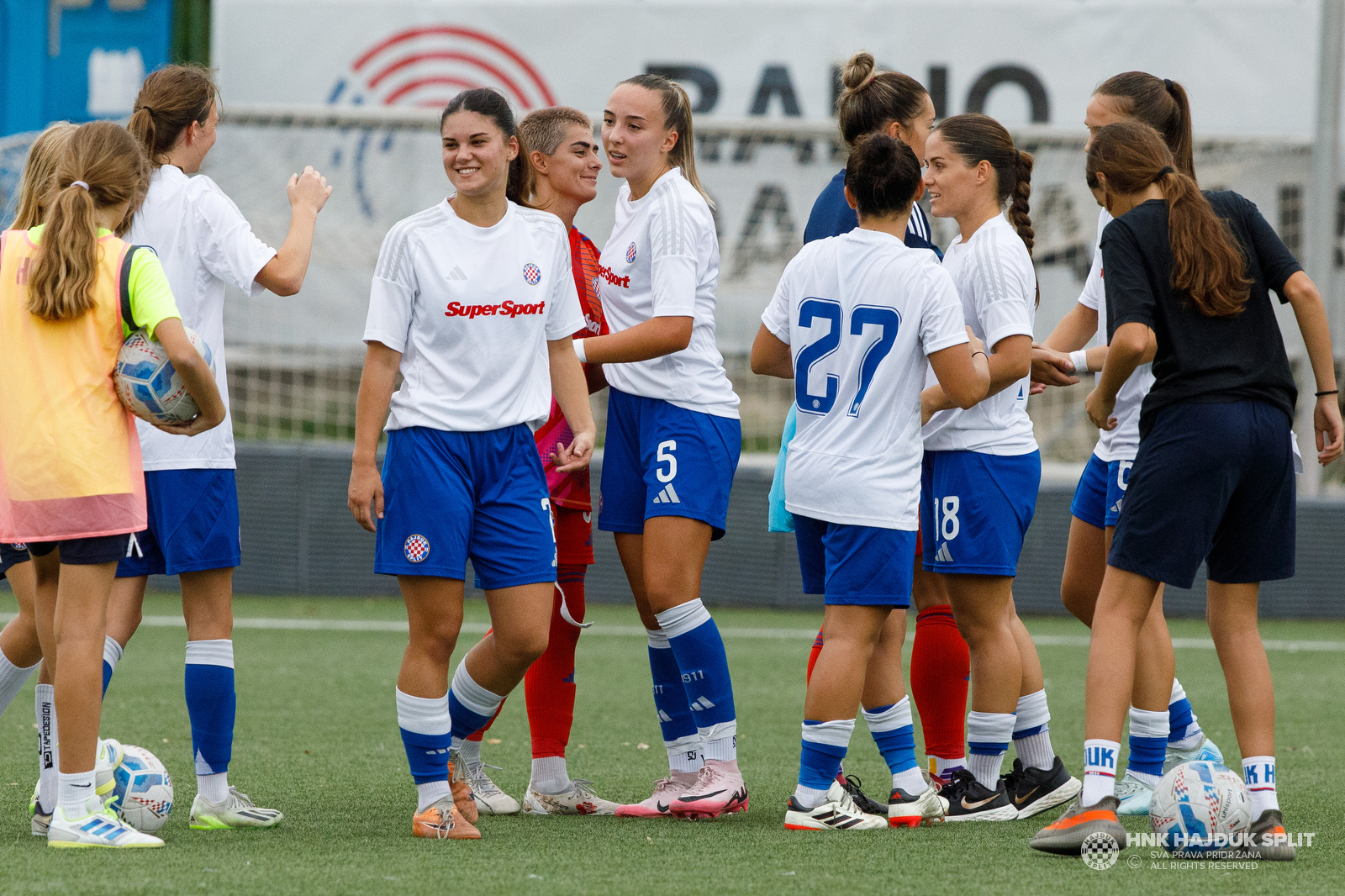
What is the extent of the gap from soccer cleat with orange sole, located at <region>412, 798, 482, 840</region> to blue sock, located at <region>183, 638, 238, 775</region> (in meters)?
0.62

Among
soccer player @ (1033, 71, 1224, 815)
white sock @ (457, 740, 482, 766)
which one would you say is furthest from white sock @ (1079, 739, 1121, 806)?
white sock @ (457, 740, 482, 766)

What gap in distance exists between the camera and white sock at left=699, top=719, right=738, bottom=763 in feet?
14.6

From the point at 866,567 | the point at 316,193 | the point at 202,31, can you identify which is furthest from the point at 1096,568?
the point at 202,31

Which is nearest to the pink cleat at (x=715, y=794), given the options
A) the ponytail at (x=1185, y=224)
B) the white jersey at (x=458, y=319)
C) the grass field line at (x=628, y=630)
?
the white jersey at (x=458, y=319)

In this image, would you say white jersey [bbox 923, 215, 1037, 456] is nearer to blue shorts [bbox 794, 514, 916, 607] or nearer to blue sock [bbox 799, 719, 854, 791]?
blue shorts [bbox 794, 514, 916, 607]

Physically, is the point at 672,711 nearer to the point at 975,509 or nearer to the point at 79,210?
the point at 975,509

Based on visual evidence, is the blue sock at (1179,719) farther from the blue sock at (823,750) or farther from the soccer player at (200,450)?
the soccer player at (200,450)

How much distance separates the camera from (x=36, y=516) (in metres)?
3.68

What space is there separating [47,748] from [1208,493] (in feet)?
10.2

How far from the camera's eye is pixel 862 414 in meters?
4.12

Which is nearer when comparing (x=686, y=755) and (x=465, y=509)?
(x=465, y=509)

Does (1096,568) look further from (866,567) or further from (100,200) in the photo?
(100,200)

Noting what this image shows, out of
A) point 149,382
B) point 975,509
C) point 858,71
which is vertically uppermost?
point 858,71

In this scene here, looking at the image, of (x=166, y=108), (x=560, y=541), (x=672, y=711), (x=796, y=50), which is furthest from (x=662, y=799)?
(x=796, y=50)
